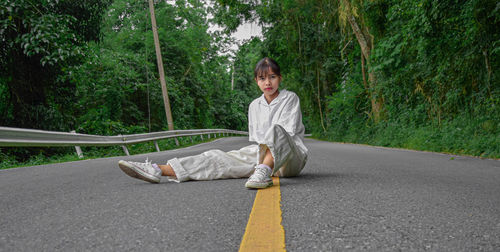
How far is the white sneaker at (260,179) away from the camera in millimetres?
3445

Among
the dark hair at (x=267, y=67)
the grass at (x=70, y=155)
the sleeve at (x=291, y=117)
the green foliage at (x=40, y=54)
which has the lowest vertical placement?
the grass at (x=70, y=155)

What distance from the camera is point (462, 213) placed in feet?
8.18

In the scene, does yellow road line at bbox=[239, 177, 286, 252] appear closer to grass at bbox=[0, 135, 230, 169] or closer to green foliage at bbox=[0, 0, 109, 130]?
grass at bbox=[0, 135, 230, 169]

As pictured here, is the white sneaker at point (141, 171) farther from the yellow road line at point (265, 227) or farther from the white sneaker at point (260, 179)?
the yellow road line at point (265, 227)

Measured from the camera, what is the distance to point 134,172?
3.87m

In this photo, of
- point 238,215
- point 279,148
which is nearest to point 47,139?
point 279,148

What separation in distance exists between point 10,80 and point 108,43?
18081 millimetres

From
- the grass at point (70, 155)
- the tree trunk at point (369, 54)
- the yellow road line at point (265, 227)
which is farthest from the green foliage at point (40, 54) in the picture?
the tree trunk at point (369, 54)

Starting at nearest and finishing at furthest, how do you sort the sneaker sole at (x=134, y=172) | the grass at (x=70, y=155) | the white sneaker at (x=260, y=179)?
the white sneaker at (x=260, y=179) → the sneaker sole at (x=134, y=172) → the grass at (x=70, y=155)

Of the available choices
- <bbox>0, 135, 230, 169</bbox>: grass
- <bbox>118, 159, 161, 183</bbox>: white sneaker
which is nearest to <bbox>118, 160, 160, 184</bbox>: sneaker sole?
<bbox>118, 159, 161, 183</bbox>: white sneaker

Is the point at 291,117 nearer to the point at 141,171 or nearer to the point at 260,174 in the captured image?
the point at 260,174

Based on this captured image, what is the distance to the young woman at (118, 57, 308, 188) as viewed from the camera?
366 cm

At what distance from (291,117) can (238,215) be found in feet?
5.49

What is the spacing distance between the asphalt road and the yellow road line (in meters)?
0.05
